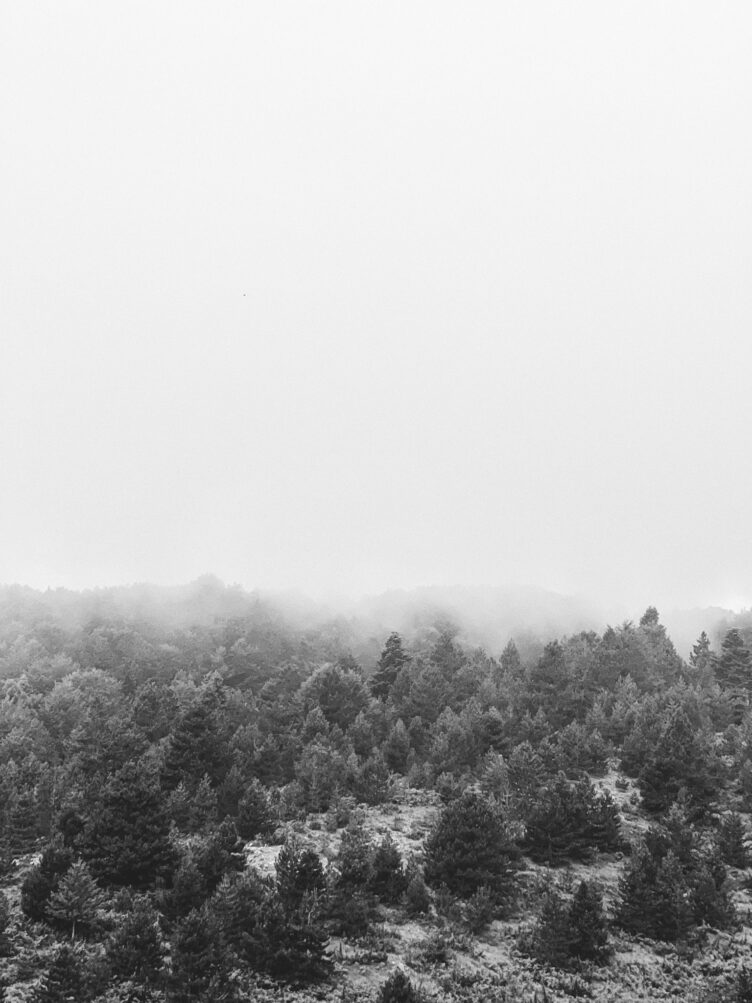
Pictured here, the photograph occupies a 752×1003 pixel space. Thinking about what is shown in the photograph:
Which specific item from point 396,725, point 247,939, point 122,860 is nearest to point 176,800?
point 122,860

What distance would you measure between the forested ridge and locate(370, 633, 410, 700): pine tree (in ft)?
1.31

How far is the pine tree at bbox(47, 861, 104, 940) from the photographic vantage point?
2394 cm

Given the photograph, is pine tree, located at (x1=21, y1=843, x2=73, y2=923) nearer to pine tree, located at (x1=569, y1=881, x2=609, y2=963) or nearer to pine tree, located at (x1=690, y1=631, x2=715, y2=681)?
pine tree, located at (x1=569, y1=881, x2=609, y2=963)

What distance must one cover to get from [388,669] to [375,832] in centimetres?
3010

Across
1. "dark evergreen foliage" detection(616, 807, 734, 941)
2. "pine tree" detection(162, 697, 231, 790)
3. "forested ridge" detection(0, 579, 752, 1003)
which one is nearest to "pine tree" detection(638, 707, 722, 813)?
"forested ridge" detection(0, 579, 752, 1003)

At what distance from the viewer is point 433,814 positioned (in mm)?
40188

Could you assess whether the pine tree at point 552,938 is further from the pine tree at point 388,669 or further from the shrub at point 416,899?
the pine tree at point 388,669

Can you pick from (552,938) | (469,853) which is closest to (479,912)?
(469,853)

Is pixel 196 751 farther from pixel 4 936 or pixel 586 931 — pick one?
pixel 586 931

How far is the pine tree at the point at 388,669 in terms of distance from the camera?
6481cm

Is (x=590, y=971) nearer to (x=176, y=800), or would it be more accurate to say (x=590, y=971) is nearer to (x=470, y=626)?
(x=176, y=800)

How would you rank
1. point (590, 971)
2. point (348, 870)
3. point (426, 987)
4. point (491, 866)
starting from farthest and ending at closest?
point (491, 866) → point (348, 870) → point (590, 971) → point (426, 987)

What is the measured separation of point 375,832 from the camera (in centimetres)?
3709

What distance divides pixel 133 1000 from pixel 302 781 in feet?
74.5
